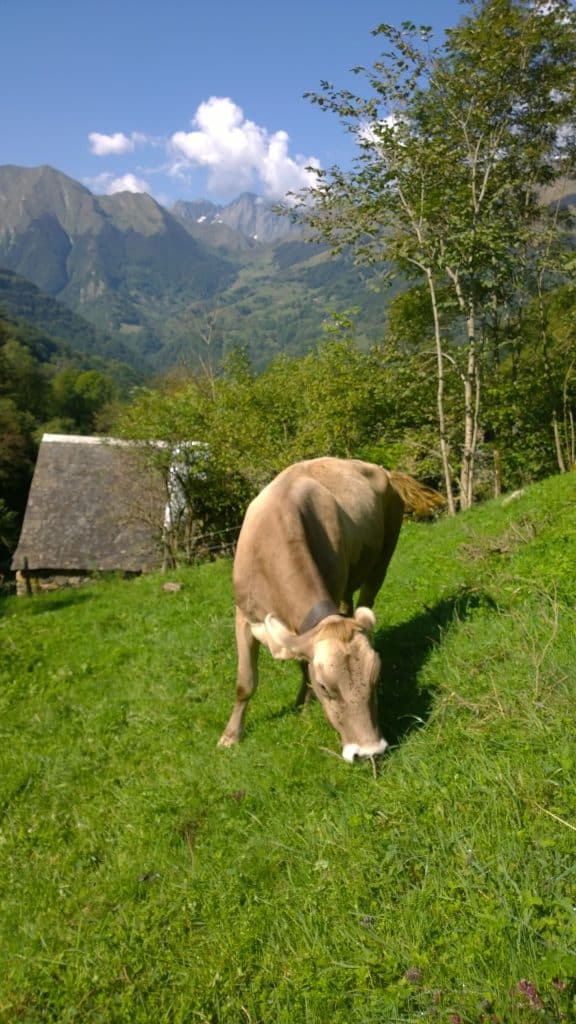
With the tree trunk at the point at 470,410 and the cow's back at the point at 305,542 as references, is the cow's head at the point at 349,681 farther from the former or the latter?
the tree trunk at the point at 470,410

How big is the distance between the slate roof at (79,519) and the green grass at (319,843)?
18741 mm

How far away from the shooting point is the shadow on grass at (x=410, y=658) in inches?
206

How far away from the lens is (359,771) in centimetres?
468

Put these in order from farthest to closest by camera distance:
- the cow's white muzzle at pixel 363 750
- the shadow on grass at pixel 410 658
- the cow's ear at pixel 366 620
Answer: the shadow on grass at pixel 410 658 → the cow's ear at pixel 366 620 → the cow's white muzzle at pixel 363 750

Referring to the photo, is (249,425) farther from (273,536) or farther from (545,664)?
(545,664)

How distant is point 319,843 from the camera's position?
4.08m

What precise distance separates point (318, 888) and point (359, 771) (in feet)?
→ 3.58

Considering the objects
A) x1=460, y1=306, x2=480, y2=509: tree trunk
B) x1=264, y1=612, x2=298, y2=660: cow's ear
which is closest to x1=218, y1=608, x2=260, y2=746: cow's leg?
x1=264, y1=612, x2=298, y2=660: cow's ear

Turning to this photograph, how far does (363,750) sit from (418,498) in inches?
578

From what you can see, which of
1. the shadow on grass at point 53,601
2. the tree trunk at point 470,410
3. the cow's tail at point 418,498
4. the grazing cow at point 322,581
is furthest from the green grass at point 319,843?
the cow's tail at point 418,498

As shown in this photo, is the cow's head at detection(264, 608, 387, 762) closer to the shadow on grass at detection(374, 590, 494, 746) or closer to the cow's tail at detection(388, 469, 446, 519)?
the shadow on grass at detection(374, 590, 494, 746)

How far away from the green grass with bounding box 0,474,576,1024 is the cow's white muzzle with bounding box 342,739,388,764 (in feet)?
0.51

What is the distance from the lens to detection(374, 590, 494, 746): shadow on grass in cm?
523

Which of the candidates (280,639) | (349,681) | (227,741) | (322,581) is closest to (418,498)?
(227,741)
